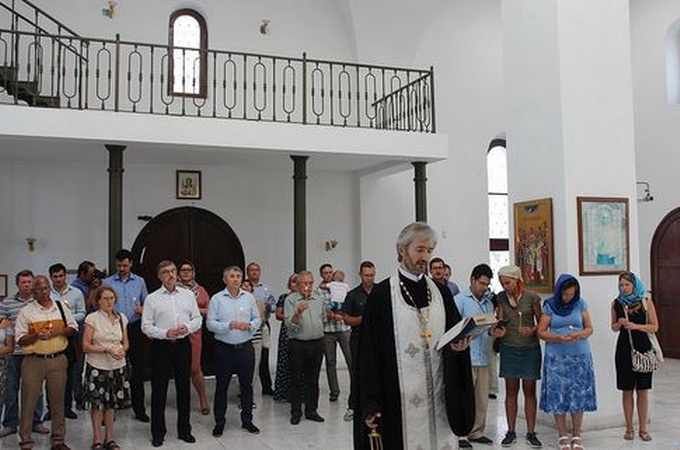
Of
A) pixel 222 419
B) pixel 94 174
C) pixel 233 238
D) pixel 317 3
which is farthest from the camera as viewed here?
pixel 317 3

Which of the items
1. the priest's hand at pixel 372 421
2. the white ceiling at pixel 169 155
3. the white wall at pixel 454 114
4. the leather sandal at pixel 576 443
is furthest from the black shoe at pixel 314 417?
the white wall at pixel 454 114

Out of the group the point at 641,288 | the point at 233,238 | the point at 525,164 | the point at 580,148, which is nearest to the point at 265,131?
the point at 233,238

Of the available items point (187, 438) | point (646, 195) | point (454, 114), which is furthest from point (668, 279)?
point (187, 438)

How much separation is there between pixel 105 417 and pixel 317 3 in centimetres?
832

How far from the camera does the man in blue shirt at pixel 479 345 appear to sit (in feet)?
19.6

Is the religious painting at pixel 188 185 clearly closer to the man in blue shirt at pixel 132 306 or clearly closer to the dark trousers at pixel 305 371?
the man in blue shirt at pixel 132 306

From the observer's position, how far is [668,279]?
Answer: 37.9ft

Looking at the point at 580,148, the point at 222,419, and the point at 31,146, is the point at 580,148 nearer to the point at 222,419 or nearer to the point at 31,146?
the point at 222,419

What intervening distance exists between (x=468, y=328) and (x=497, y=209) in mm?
10593

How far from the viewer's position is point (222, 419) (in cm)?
662

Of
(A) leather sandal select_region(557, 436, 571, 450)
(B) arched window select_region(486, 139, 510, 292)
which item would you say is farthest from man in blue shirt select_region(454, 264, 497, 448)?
(B) arched window select_region(486, 139, 510, 292)

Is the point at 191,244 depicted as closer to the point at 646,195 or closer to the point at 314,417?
the point at 314,417

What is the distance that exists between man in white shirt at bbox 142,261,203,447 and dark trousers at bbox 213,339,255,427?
34 cm

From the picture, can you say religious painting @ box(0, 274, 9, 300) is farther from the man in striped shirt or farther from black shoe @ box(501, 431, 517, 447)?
black shoe @ box(501, 431, 517, 447)
